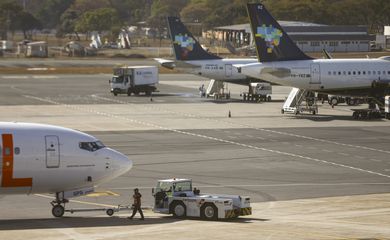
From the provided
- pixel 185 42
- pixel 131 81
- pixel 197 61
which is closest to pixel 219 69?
pixel 197 61

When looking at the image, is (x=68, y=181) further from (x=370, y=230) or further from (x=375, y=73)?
(x=375, y=73)

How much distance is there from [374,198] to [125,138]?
32278 millimetres

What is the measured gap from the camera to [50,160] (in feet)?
156

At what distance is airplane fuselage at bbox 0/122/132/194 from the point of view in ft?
153

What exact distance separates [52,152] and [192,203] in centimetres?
702

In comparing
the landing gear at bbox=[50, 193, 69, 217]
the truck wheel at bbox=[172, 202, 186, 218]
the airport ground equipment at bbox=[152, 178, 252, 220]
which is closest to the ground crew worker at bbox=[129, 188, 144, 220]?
the airport ground equipment at bbox=[152, 178, 252, 220]

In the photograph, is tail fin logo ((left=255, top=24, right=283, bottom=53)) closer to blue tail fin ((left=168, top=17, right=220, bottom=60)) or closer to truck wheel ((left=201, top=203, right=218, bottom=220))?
blue tail fin ((left=168, top=17, right=220, bottom=60))

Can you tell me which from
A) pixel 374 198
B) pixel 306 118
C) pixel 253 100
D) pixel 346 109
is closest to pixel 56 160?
pixel 374 198

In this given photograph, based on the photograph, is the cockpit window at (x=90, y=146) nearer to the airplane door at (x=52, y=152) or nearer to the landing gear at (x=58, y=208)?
the airplane door at (x=52, y=152)

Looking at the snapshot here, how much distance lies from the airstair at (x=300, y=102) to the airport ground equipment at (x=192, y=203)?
191 ft

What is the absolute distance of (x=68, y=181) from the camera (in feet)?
159

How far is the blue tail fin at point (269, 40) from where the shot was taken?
346 feet

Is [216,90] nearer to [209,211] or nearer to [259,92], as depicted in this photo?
[259,92]

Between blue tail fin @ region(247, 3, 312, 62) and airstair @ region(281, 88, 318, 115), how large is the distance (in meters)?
3.98
